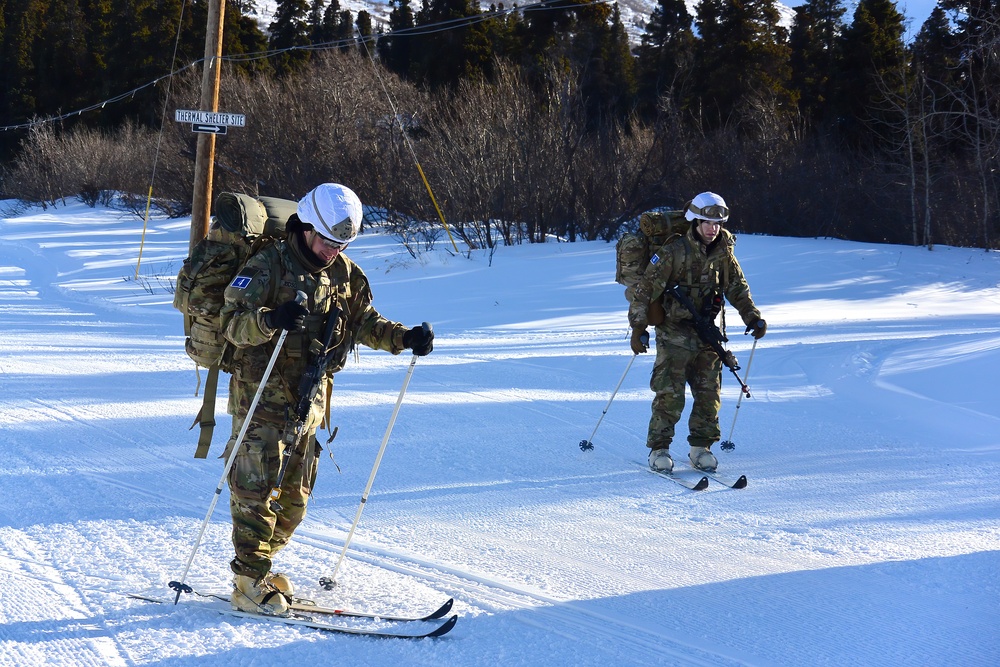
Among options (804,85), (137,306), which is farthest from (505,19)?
(137,306)

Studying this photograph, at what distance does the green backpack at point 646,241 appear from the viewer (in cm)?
664

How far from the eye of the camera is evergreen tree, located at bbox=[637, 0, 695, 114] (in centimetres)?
4049

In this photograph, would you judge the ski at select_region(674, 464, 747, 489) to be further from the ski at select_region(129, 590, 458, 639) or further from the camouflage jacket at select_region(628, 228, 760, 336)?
the ski at select_region(129, 590, 458, 639)

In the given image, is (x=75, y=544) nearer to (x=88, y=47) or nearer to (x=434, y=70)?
(x=434, y=70)

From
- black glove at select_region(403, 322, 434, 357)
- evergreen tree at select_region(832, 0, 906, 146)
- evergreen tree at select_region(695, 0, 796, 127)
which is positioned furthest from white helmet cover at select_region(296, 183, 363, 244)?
evergreen tree at select_region(695, 0, 796, 127)

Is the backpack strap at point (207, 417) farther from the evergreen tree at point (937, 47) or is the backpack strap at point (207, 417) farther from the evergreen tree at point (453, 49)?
the evergreen tree at point (453, 49)

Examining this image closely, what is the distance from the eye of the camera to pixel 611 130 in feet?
77.6

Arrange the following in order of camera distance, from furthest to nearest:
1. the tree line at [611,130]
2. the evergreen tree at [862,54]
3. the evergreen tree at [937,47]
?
1. the evergreen tree at [862,54]
2. the evergreen tree at [937,47]
3. the tree line at [611,130]

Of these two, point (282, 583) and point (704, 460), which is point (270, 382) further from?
point (704, 460)

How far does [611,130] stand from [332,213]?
2061 centimetres

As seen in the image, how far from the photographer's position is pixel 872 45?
1380 inches

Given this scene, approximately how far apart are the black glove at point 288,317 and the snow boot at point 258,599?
123 cm

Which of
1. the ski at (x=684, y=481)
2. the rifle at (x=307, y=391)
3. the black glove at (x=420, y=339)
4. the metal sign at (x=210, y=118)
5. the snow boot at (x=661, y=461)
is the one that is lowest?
the ski at (x=684, y=481)

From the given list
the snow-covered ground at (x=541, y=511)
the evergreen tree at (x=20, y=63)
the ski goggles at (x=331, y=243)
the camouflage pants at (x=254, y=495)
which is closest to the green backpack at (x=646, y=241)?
the snow-covered ground at (x=541, y=511)
